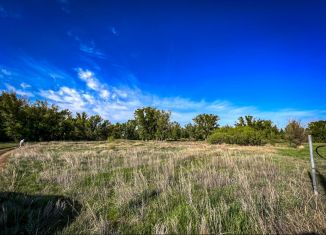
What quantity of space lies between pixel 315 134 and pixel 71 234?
155 feet

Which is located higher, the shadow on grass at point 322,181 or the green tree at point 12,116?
the green tree at point 12,116

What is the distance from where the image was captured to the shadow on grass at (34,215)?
13.3 ft

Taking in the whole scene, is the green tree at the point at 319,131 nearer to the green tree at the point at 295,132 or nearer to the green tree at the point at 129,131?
the green tree at the point at 295,132

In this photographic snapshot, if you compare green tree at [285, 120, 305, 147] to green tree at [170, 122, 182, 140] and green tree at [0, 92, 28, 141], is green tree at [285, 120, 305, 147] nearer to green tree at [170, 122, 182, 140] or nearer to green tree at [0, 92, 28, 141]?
green tree at [170, 122, 182, 140]

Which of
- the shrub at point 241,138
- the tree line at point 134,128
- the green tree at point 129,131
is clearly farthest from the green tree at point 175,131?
the shrub at point 241,138

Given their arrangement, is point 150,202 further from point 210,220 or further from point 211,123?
point 211,123

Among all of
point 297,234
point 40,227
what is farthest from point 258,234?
point 40,227

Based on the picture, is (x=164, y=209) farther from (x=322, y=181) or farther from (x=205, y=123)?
(x=205, y=123)

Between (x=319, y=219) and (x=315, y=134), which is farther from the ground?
(x=315, y=134)

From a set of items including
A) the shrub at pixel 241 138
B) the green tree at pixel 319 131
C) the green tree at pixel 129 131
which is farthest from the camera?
the green tree at pixel 129 131

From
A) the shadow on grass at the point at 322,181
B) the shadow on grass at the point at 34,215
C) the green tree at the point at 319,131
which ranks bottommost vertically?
the shadow on grass at the point at 34,215

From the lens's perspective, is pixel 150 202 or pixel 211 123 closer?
pixel 150 202

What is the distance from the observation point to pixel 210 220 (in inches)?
158

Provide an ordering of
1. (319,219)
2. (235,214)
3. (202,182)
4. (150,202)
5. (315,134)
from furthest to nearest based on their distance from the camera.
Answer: (315,134) < (202,182) < (150,202) < (235,214) < (319,219)
